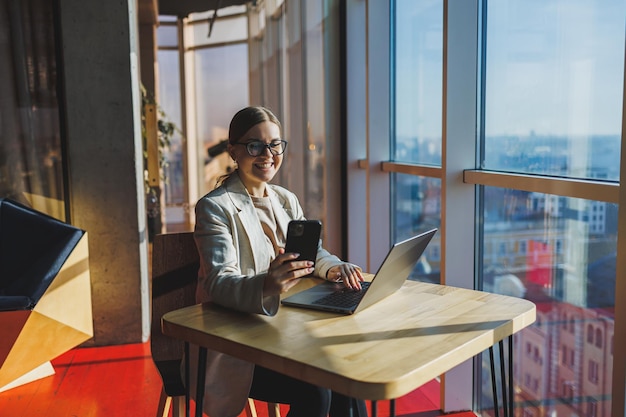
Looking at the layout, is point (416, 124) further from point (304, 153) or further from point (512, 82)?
point (304, 153)

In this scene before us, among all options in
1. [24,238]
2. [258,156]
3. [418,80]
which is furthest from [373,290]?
[24,238]

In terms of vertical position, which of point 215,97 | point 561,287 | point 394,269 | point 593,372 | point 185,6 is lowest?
point 593,372

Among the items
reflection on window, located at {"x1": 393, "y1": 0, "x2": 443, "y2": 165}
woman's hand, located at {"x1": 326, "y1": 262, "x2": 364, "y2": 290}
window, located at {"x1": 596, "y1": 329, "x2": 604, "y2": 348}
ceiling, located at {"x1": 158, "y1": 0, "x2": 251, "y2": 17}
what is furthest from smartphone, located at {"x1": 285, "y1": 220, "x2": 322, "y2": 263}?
ceiling, located at {"x1": 158, "y1": 0, "x2": 251, "y2": 17}

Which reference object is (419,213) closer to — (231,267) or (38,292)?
(231,267)

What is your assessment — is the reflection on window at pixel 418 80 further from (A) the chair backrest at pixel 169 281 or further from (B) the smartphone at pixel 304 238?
(B) the smartphone at pixel 304 238

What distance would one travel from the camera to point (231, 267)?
184 cm

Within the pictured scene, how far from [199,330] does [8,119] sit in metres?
3.19

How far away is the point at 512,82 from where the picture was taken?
2682 mm

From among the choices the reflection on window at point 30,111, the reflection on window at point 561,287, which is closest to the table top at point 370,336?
the reflection on window at point 561,287

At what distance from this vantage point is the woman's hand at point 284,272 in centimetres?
161

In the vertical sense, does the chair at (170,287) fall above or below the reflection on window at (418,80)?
below

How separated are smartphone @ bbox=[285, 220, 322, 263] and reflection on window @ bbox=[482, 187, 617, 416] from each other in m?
1.03

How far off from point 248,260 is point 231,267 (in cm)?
18

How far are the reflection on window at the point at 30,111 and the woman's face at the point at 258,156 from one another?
2593 millimetres
